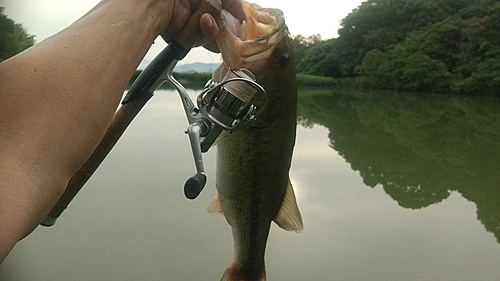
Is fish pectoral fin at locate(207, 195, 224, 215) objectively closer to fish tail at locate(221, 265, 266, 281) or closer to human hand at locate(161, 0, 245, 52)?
fish tail at locate(221, 265, 266, 281)

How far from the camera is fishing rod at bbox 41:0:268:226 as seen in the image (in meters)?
1.07

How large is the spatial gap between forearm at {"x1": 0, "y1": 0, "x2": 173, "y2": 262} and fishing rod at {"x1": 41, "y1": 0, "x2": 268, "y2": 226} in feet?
0.99

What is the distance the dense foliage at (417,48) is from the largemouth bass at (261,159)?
1108 inches

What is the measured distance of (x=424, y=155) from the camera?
8031mm

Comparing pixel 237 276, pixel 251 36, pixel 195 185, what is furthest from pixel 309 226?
pixel 195 185

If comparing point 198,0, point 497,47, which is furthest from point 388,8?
point 198,0

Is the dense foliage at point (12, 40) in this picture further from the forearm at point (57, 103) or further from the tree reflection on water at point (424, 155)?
the tree reflection on water at point (424, 155)

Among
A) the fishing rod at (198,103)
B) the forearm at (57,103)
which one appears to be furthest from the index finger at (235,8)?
the forearm at (57,103)

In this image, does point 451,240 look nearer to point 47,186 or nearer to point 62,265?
point 62,265

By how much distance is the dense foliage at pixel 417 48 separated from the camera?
2761 centimetres

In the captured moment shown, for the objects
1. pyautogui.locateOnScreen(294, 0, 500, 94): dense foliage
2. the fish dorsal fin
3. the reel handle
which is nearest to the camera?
the reel handle

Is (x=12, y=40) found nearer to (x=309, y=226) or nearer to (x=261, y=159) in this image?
(x=261, y=159)

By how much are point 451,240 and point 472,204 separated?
4.56 ft

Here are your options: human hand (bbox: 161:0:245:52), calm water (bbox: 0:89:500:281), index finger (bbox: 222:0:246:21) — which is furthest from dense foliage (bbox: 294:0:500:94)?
human hand (bbox: 161:0:245:52)
